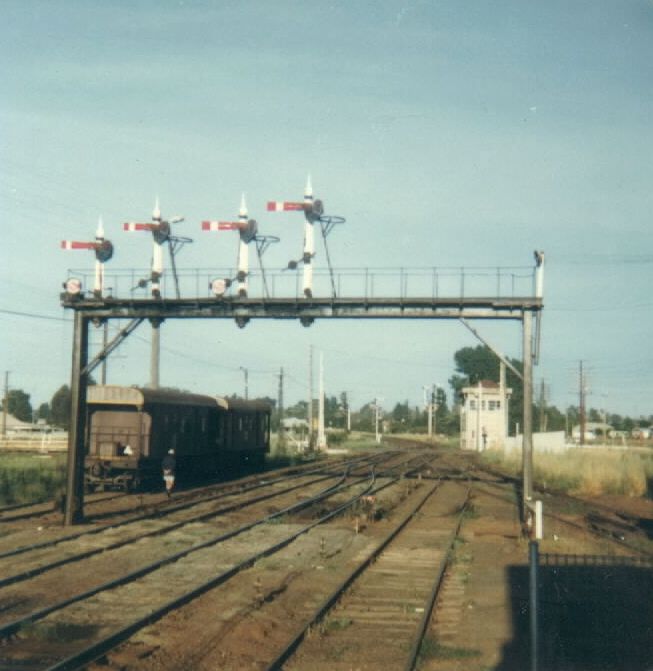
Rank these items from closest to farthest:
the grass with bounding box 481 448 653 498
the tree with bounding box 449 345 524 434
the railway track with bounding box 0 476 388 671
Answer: the railway track with bounding box 0 476 388 671, the grass with bounding box 481 448 653 498, the tree with bounding box 449 345 524 434

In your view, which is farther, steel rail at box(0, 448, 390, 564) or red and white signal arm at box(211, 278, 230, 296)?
red and white signal arm at box(211, 278, 230, 296)

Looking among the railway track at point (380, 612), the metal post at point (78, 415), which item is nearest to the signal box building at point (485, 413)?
the metal post at point (78, 415)

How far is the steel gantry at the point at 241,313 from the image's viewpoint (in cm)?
1917

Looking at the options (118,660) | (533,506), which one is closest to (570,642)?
(118,660)

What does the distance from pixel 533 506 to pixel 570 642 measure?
8246mm

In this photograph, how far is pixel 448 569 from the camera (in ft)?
48.6

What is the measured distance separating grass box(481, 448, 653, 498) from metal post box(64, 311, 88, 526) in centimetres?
1877

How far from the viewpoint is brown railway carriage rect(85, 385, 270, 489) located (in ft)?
85.9

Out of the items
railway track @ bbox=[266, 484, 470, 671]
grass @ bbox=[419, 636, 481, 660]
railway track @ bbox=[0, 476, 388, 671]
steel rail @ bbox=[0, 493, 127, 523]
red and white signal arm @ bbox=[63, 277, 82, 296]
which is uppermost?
red and white signal arm @ bbox=[63, 277, 82, 296]

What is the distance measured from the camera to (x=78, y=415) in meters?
19.8

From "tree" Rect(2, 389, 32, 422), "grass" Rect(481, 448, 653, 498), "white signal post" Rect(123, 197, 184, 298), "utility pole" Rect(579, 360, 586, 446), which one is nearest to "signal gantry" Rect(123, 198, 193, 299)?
"white signal post" Rect(123, 197, 184, 298)

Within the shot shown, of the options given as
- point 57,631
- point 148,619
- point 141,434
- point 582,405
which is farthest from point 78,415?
point 582,405

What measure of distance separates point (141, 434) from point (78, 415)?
668 cm

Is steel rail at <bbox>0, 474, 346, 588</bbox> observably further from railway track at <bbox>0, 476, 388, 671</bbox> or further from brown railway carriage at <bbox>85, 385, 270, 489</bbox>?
brown railway carriage at <bbox>85, 385, 270, 489</bbox>
